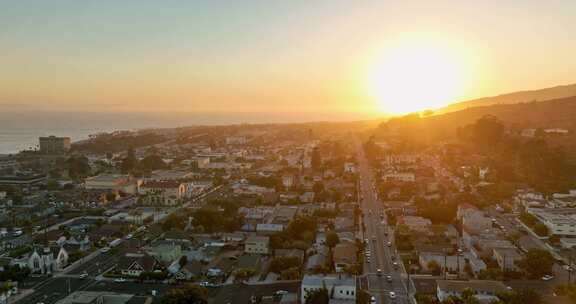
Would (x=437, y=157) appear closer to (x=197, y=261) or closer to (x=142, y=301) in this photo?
(x=197, y=261)

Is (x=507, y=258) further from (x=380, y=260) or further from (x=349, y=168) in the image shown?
(x=349, y=168)

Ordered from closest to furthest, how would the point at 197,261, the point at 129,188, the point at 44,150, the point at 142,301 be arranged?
the point at 142,301
the point at 197,261
the point at 129,188
the point at 44,150

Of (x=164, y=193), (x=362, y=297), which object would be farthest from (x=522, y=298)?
(x=164, y=193)

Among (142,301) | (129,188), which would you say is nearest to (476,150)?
(129,188)

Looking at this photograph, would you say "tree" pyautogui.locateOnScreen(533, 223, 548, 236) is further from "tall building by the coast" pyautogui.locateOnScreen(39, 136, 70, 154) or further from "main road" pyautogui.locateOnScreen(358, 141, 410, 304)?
"tall building by the coast" pyautogui.locateOnScreen(39, 136, 70, 154)

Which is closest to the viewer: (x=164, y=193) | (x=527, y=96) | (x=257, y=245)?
(x=257, y=245)

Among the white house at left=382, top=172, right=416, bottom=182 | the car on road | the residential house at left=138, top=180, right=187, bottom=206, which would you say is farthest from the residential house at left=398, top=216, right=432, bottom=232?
the residential house at left=138, top=180, right=187, bottom=206

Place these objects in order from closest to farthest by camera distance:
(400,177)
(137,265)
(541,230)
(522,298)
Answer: (522,298), (137,265), (541,230), (400,177)
